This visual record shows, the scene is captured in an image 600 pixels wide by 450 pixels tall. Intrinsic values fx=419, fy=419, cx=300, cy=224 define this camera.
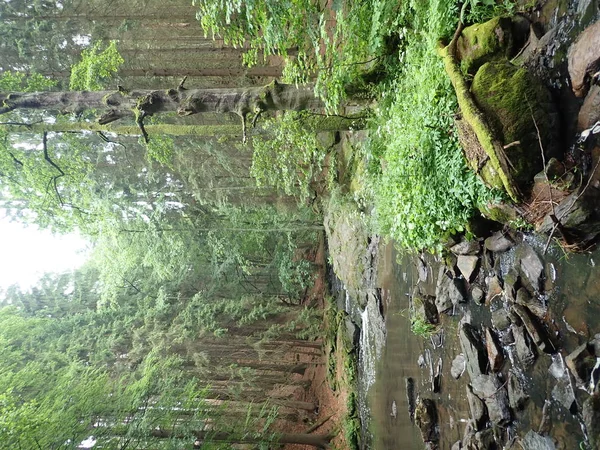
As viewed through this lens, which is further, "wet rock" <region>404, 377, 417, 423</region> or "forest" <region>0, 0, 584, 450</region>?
"wet rock" <region>404, 377, 417, 423</region>

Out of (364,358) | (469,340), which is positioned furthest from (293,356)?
(469,340)

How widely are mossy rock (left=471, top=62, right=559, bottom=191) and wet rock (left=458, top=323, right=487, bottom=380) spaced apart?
7.39ft

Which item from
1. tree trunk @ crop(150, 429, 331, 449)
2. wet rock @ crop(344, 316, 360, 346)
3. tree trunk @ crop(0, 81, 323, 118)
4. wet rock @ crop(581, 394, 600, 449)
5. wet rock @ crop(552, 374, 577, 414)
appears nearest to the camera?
wet rock @ crop(581, 394, 600, 449)

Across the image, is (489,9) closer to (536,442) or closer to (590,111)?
(590,111)

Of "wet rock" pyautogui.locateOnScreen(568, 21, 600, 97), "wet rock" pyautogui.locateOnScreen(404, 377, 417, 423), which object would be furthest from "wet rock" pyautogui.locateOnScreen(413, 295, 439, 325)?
"wet rock" pyautogui.locateOnScreen(568, 21, 600, 97)

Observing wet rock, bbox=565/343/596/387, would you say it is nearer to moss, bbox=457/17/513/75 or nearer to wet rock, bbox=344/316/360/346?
moss, bbox=457/17/513/75

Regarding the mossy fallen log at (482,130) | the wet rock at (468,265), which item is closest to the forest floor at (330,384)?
the wet rock at (468,265)

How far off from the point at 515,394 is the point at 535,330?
910 mm

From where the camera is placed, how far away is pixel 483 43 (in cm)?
498

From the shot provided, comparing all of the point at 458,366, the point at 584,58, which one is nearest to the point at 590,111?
the point at 584,58

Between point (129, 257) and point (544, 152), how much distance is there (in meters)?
13.8

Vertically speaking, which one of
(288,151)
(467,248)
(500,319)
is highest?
(288,151)

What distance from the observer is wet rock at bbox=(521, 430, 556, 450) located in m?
4.42

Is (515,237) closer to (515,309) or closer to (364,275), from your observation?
(515,309)
